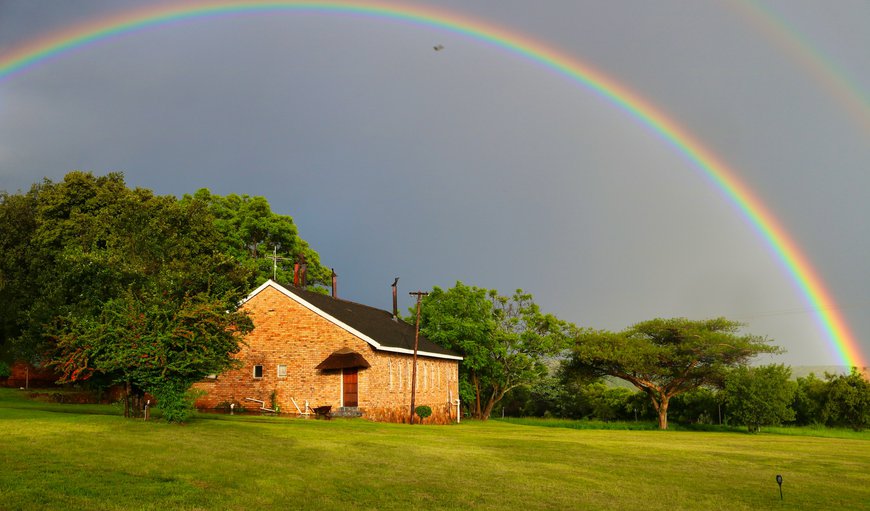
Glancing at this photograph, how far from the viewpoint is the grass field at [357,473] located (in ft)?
39.7

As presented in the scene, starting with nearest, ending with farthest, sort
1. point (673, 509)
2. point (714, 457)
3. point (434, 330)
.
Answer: point (673, 509)
point (714, 457)
point (434, 330)

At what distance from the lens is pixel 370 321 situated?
45188 mm

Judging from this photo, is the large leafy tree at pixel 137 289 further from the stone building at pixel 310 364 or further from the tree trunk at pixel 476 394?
the tree trunk at pixel 476 394

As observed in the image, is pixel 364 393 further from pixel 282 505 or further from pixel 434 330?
pixel 282 505

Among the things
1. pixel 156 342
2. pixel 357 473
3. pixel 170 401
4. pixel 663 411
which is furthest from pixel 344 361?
pixel 663 411

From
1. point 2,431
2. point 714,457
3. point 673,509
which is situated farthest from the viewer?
point 714,457

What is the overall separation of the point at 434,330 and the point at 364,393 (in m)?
19.9

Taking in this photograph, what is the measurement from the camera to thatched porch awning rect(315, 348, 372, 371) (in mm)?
36969

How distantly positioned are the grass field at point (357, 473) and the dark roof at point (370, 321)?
15788 mm

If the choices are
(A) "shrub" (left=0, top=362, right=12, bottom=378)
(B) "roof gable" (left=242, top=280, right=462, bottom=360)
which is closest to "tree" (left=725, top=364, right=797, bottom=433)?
(B) "roof gable" (left=242, top=280, right=462, bottom=360)

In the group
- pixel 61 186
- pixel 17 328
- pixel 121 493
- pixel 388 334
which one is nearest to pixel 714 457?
pixel 121 493

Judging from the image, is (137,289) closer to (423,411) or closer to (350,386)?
(350,386)

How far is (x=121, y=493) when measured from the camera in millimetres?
11688

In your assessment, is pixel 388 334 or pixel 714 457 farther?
pixel 388 334
